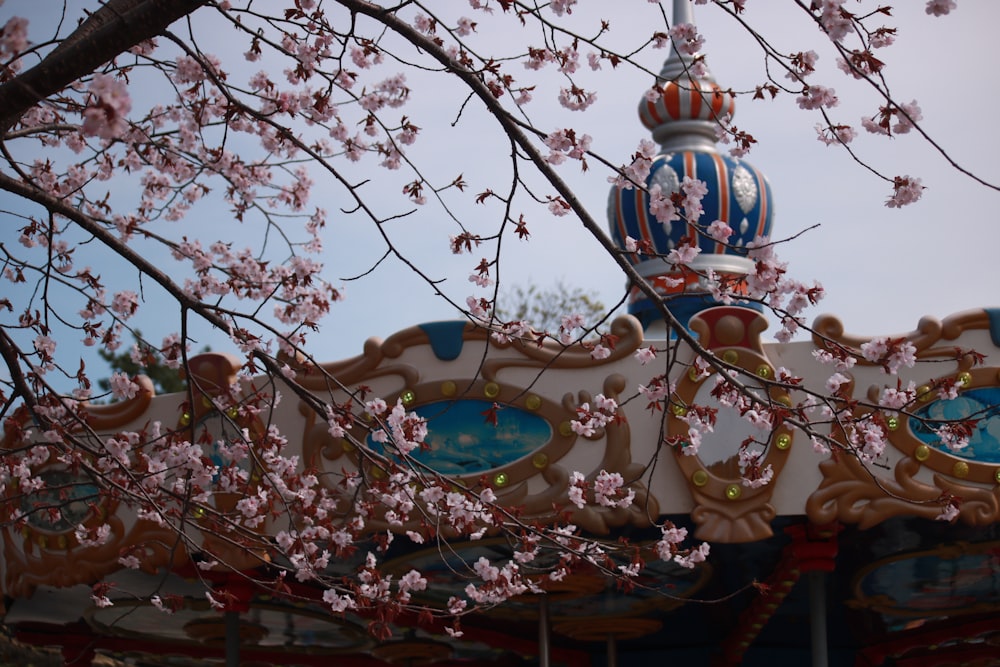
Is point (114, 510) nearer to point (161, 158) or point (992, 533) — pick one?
point (161, 158)

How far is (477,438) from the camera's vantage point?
8.70 m

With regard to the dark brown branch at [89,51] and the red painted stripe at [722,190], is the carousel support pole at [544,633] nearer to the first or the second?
the red painted stripe at [722,190]

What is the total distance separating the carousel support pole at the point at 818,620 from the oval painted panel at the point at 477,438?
2316mm

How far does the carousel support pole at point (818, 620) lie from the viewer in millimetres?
9156

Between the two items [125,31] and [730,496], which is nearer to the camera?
[125,31]

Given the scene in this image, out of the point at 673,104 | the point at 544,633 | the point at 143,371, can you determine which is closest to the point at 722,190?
the point at 673,104

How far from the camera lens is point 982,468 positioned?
8.36m

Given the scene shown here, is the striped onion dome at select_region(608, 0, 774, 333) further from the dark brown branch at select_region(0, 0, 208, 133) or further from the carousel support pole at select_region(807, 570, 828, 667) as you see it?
the dark brown branch at select_region(0, 0, 208, 133)

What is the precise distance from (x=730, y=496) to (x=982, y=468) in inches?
64.6

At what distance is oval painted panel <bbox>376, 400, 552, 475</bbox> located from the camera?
8664 millimetres

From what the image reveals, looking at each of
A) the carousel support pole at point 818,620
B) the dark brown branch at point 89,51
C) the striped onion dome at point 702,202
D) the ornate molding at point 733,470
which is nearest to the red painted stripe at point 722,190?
the striped onion dome at point 702,202

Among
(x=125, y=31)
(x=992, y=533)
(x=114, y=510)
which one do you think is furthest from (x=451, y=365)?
(x=125, y=31)

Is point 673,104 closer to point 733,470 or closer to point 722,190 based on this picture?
point 722,190

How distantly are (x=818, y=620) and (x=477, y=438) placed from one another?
2.84m
